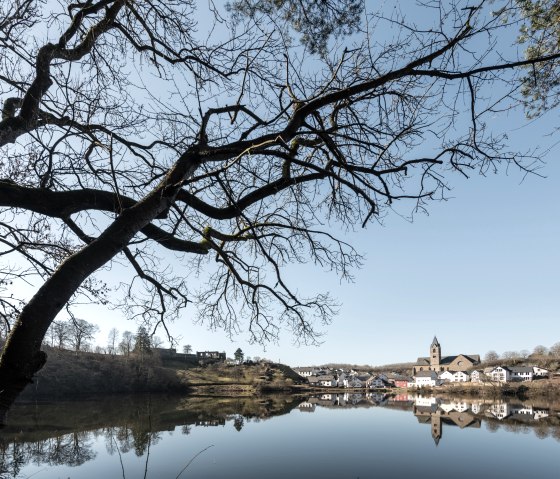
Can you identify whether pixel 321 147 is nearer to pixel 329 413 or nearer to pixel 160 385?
pixel 329 413

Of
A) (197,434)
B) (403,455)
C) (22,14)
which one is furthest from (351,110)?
(197,434)

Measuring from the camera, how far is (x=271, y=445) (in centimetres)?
1970

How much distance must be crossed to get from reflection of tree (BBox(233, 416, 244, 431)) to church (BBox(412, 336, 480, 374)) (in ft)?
272

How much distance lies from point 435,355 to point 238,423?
92.9 meters

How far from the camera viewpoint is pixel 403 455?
1845 cm

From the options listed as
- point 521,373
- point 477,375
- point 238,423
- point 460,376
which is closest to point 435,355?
point 460,376

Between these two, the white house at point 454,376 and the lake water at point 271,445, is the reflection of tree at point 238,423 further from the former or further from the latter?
the white house at point 454,376

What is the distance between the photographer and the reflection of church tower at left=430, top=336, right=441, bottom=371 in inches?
4131

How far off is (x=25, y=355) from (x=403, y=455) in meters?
19.8

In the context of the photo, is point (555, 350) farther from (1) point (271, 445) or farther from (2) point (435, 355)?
(1) point (271, 445)

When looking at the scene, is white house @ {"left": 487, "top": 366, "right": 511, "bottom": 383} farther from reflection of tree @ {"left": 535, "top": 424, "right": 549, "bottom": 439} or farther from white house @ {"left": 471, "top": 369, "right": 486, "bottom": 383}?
reflection of tree @ {"left": 535, "top": 424, "right": 549, "bottom": 439}

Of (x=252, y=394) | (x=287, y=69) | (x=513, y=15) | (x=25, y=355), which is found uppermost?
(x=513, y=15)

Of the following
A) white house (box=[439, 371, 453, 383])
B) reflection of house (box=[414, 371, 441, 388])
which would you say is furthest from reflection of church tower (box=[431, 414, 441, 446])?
white house (box=[439, 371, 453, 383])

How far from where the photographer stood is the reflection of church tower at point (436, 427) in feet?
75.9
